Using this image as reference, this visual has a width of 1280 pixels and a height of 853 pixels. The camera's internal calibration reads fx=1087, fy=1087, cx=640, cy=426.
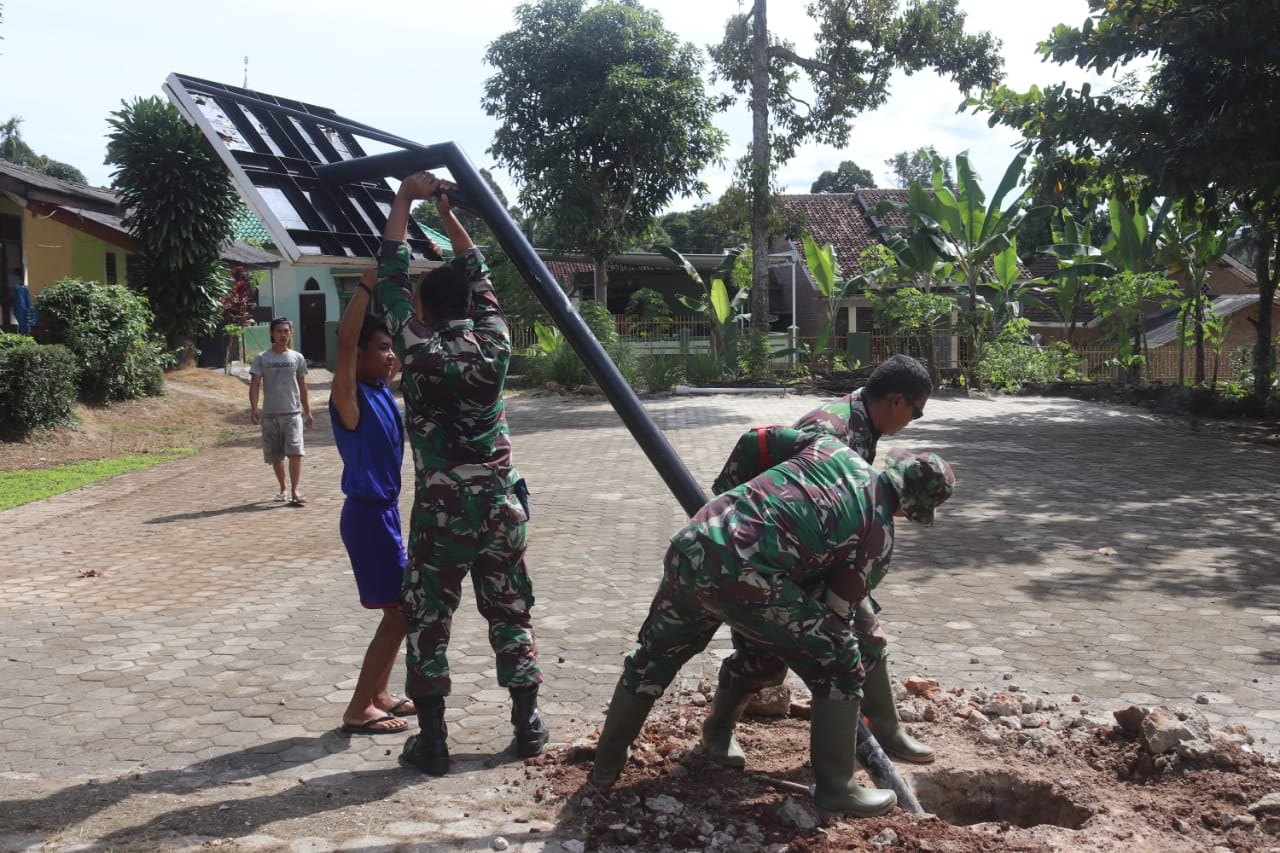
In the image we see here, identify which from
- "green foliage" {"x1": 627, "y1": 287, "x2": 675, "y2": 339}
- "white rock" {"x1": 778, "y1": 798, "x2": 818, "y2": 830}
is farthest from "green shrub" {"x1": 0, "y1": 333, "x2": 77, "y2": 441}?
"white rock" {"x1": 778, "y1": 798, "x2": 818, "y2": 830}

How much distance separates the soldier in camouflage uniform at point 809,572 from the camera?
3.19 meters

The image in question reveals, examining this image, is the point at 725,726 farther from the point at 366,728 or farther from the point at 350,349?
the point at 350,349

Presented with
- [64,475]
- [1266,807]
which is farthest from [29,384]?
[1266,807]

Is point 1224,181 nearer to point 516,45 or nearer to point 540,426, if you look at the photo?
point 540,426

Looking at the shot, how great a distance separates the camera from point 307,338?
3494cm

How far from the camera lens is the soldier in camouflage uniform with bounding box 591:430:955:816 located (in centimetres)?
319

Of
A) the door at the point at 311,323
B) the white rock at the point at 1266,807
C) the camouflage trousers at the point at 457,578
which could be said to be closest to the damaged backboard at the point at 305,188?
the camouflage trousers at the point at 457,578

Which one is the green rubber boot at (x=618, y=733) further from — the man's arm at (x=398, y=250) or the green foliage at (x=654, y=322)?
the green foliage at (x=654, y=322)

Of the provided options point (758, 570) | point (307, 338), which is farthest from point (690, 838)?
point (307, 338)

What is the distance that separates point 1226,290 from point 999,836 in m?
42.4

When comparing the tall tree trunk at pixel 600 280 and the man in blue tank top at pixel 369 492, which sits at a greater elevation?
the tall tree trunk at pixel 600 280

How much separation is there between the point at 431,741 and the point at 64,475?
10171 mm

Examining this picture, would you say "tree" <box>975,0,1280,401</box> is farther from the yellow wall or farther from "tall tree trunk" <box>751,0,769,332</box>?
the yellow wall

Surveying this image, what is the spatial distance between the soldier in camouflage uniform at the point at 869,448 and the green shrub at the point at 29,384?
13.1 meters
